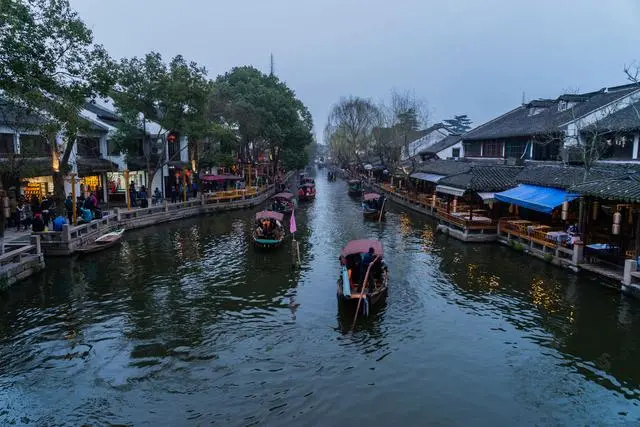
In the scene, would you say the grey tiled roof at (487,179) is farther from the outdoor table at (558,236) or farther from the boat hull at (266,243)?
the boat hull at (266,243)

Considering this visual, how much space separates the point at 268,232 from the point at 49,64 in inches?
531

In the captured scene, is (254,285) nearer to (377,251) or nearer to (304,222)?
(377,251)

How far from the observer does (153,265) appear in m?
22.3

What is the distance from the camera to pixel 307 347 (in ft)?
43.8

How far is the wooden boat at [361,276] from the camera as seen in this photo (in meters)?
15.6

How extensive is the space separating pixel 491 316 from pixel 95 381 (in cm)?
1232

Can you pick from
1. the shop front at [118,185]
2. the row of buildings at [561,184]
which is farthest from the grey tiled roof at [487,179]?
the shop front at [118,185]

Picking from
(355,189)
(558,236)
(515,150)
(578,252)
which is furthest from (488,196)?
(355,189)

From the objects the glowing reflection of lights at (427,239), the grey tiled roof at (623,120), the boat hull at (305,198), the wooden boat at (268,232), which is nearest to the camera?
the grey tiled roof at (623,120)

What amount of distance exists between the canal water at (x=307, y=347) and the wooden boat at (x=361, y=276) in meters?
0.68

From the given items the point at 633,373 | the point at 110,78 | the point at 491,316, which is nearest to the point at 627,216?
the point at 491,316

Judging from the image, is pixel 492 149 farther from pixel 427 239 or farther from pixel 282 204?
pixel 282 204

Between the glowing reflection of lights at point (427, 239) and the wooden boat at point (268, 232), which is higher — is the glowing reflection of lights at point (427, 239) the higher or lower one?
the lower one

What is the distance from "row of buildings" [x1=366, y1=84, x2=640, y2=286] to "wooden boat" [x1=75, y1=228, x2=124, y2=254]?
20151 mm
